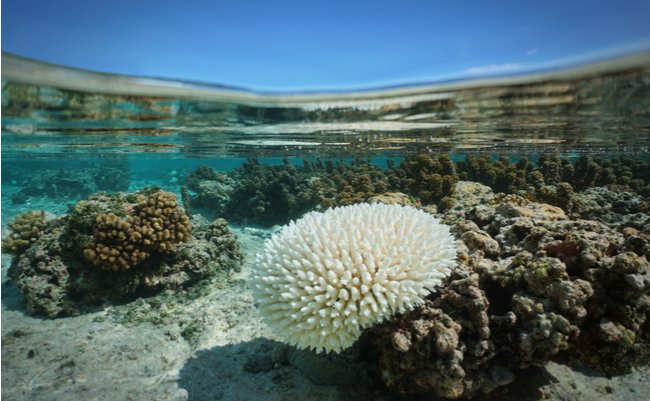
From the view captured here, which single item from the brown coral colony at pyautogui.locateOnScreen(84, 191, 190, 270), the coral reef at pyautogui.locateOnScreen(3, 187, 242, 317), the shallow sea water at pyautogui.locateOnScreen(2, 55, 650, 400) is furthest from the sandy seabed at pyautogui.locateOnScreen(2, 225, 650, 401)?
the brown coral colony at pyautogui.locateOnScreen(84, 191, 190, 270)

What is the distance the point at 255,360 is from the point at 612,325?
14.7 feet

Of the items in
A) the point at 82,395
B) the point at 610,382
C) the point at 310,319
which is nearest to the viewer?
the point at 310,319

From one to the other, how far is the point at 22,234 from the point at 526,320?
10708 millimetres

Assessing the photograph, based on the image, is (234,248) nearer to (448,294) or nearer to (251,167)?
(448,294)

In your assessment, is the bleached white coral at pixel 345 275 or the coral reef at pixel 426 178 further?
the coral reef at pixel 426 178

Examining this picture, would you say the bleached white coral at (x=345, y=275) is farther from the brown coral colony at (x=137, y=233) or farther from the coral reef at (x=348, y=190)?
the coral reef at (x=348, y=190)

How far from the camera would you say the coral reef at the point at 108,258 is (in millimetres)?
7270

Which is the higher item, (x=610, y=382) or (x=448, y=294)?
(x=448, y=294)

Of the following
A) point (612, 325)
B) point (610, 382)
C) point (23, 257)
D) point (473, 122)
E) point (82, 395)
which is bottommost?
point (82, 395)

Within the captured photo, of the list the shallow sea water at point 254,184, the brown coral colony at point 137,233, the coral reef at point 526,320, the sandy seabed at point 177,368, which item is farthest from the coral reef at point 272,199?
the coral reef at point 526,320

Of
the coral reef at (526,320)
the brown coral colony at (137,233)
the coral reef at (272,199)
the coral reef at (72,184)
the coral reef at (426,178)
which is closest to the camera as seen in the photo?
the coral reef at (526,320)

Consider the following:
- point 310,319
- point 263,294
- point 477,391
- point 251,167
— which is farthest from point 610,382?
point 251,167

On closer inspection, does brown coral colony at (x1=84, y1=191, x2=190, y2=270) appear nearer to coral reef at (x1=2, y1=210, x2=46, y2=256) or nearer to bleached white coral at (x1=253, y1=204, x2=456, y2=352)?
coral reef at (x1=2, y1=210, x2=46, y2=256)

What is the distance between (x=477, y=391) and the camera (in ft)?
13.5
